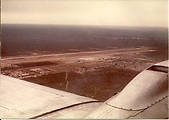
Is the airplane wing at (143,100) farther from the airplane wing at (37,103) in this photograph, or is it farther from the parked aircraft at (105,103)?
the airplane wing at (37,103)

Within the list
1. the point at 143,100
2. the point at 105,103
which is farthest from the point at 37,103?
the point at 143,100

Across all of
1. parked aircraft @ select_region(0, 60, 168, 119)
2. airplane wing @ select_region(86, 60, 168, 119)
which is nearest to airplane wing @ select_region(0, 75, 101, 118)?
parked aircraft @ select_region(0, 60, 168, 119)

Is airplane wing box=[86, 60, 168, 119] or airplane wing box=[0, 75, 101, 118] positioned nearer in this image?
airplane wing box=[86, 60, 168, 119]

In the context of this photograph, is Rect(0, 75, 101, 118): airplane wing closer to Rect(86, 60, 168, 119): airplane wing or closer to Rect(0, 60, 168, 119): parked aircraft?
Rect(0, 60, 168, 119): parked aircraft

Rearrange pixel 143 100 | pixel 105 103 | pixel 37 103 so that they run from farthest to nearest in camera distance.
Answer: pixel 37 103, pixel 105 103, pixel 143 100

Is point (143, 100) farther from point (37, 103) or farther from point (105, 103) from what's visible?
point (37, 103)

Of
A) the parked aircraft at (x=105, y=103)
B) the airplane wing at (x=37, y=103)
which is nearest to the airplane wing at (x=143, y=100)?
the parked aircraft at (x=105, y=103)

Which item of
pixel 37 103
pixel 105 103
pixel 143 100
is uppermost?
pixel 143 100

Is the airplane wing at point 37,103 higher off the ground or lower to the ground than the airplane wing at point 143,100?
lower
